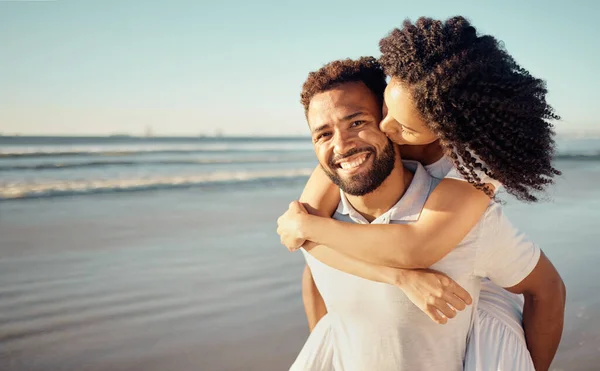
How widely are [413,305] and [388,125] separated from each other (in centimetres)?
76

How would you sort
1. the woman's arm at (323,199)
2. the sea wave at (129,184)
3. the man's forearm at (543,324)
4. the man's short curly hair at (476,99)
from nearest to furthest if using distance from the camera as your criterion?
1. the man's short curly hair at (476,99)
2. the man's forearm at (543,324)
3. the woman's arm at (323,199)
4. the sea wave at (129,184)

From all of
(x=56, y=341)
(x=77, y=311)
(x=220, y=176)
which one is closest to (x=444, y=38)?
(x=56, y=341)

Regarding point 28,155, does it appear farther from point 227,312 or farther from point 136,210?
point 227,312

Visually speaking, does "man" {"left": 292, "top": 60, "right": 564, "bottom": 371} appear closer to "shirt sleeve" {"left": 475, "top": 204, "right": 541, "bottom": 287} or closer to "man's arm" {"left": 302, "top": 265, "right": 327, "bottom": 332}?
"shirt sleeve" {"left": 475, "top": 204, "right": 541, "bottom": 287}

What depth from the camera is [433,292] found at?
218 centimetres

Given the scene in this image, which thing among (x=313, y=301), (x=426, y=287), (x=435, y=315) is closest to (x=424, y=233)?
(x=426, y=287)

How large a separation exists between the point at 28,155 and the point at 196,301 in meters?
17.4

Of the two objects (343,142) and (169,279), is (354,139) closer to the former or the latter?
(343,142)

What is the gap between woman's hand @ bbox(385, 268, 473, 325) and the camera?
2182 millimetres

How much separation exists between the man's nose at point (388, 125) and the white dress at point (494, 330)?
10.4 inches

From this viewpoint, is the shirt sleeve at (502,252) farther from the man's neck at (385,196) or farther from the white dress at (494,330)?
the man's neck at (385,196)

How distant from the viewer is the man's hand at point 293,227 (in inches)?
101

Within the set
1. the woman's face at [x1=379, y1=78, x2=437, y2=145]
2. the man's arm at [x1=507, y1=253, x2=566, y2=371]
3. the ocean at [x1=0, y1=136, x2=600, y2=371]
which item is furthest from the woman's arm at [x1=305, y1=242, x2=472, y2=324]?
the ocean at [x1=0, y1=136, x2=600, y2=371]

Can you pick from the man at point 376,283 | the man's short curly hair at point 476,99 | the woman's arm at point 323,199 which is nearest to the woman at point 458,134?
the man's short curly hair at point 476,99
